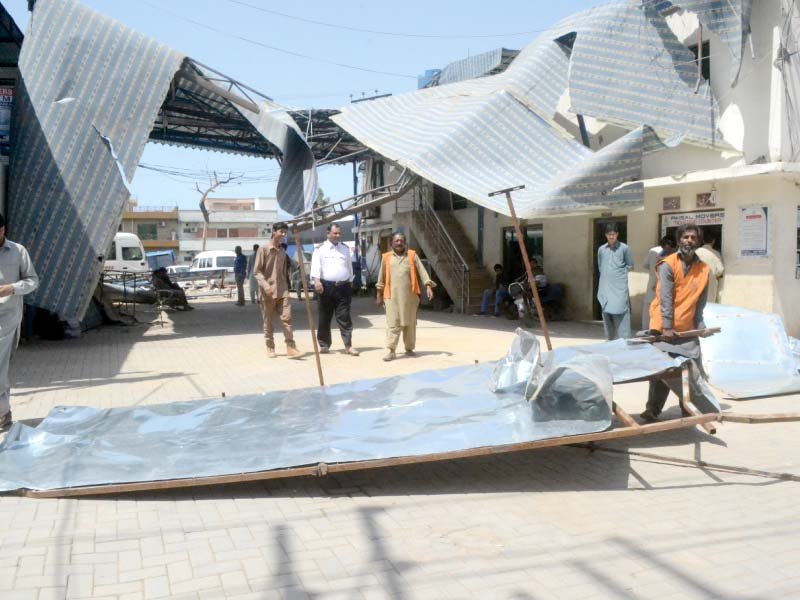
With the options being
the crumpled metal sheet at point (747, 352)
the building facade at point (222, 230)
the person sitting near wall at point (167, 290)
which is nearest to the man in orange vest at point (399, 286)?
the crumpled metal sheet at point (747, 352)

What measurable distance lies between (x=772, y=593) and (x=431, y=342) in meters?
8.33

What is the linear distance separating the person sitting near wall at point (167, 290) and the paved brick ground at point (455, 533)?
46.5 ft

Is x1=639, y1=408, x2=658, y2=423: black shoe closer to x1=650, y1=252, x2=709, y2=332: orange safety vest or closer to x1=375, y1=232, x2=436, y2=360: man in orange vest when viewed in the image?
x1=650, y1=252, x2=709, y2=332: orange safety vest

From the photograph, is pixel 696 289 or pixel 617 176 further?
pixel 617 176

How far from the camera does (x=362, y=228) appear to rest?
26.9m

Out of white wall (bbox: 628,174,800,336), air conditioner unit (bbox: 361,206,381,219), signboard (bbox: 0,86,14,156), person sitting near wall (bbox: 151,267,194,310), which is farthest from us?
air conditioner unit (bbox: 361,206,381,219)

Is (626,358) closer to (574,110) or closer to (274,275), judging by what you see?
(274,275)

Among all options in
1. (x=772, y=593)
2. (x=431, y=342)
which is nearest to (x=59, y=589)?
(x=772, y=593)

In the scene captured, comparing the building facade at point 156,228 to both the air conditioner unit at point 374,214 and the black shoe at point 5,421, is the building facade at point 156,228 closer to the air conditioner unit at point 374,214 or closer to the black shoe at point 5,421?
the air conditioner unit at point 374,214

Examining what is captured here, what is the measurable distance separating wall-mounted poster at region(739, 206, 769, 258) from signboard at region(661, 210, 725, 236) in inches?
15.9

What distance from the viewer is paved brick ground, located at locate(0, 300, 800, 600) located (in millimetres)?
3160

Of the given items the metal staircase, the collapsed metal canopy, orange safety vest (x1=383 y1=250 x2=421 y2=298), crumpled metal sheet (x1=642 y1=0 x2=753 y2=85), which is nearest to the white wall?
crumpled metal sheet (x1=642 y1=0 x2=753 y2=85)

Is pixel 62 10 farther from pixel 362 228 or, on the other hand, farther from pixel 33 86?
pixel 362 228

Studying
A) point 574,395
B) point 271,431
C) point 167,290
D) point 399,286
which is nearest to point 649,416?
point 574,395
